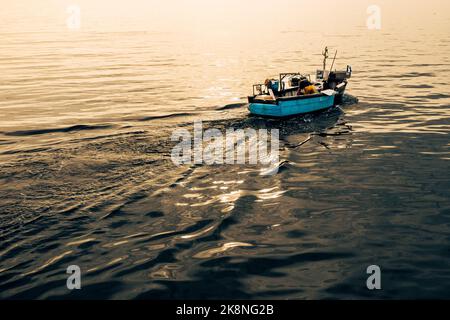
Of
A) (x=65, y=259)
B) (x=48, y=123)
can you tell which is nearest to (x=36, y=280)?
(x=65, y=259)

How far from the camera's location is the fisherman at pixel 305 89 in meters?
27.2

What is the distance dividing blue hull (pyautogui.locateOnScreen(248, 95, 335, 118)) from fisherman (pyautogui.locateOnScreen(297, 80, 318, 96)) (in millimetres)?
596

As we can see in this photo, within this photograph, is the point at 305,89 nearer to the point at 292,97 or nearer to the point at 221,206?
the point at 292,97

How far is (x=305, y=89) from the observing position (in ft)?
89.5

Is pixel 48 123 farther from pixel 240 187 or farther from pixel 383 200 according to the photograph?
pixel 383 200

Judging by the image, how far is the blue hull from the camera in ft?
82.6

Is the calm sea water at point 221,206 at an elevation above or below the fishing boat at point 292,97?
below

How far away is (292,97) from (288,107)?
0.73m

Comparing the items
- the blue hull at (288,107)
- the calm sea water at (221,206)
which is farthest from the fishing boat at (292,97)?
the calm sea water at (221,206)

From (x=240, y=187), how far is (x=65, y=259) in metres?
7.04

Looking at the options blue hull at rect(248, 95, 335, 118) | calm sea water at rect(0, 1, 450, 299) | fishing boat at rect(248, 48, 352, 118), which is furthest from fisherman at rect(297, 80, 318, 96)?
calm sea water at rect(0, 1, 450, 299)

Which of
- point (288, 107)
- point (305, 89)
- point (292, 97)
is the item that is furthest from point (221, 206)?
point (305, 89)

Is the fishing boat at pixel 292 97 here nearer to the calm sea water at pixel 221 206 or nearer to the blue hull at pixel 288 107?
the blue hull at pixel 288 107

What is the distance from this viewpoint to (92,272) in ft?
33.7
